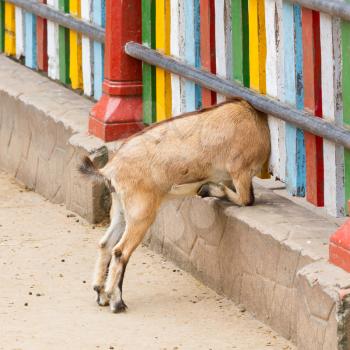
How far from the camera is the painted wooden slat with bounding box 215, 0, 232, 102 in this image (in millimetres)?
7871

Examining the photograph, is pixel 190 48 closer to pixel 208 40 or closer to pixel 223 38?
pixel 208 40

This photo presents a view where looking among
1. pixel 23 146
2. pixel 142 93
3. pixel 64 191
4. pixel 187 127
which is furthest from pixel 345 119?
pixel 23 146

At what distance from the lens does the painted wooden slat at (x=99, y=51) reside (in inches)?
368

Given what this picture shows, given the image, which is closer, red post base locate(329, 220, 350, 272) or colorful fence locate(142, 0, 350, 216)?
red post base locate(329, 220, 350, 272)

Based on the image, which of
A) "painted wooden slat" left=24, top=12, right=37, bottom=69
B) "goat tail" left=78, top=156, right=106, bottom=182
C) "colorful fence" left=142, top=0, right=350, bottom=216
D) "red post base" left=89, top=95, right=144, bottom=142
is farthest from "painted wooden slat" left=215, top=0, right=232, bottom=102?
"painted wooden slat" left=24, top=12, right=37, bottom=69

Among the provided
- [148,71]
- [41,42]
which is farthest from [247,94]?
[41,42]

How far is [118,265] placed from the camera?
24.4 ft

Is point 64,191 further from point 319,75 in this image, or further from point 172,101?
point 319,75

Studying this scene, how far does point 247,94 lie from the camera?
25.1 ft

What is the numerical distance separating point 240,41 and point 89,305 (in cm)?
159

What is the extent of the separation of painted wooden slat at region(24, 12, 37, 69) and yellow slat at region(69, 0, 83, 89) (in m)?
0.61

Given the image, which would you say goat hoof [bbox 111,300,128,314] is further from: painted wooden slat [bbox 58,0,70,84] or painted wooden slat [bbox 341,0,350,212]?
painted wooden slat [bbox 58,0,70,84]

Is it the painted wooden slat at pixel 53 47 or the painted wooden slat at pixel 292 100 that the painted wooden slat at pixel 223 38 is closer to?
the painted wooden slat at pixel 292 100

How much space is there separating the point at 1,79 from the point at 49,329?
11.7ft
